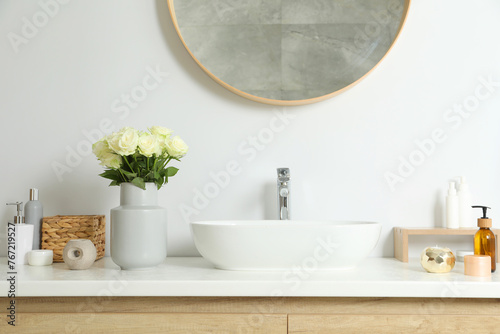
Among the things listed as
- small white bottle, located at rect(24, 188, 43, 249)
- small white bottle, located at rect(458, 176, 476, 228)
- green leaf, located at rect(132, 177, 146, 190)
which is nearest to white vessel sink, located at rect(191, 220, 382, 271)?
green leaf, located at rect(132, 177, 146, 190)

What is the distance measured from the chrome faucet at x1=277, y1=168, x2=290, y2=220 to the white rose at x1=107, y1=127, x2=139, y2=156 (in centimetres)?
45

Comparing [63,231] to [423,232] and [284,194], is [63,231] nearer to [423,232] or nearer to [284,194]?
[284,194]

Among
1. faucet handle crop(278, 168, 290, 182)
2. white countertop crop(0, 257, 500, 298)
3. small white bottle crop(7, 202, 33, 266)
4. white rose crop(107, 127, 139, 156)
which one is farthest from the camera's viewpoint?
faucet handle crop(278, 168, 290, 182)

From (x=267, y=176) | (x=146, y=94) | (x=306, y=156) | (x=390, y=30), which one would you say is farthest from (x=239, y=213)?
(x=390, y=30)

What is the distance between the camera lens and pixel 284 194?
1.44 metres

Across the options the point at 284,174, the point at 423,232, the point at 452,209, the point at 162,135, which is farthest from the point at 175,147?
the point at 452,209

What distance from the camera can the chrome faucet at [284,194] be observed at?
4.72 feet

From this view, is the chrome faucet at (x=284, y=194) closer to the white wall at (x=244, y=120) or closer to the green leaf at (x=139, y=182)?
the white wall at (x=244, y=120)

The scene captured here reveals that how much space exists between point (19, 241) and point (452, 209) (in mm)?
1266

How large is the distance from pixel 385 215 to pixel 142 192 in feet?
2.50

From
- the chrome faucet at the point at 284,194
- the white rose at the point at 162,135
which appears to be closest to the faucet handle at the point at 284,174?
the chrome faucet at the point at 284,194

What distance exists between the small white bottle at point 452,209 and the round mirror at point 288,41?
0.45 m

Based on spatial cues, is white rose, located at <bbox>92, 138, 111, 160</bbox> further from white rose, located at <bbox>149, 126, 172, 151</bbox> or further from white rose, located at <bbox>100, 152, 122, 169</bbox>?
white rose, located at <bbox>149, 126, 172, 151</bbox>

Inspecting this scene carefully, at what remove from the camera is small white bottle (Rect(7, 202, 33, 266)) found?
134cm
